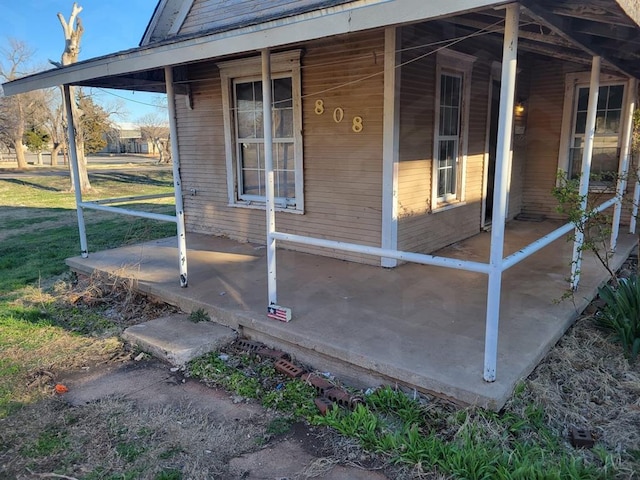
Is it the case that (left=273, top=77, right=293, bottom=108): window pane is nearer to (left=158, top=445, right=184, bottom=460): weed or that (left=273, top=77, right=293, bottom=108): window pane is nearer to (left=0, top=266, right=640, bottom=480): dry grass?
(left=0, top=266, right=640, bottom=480): dry grass

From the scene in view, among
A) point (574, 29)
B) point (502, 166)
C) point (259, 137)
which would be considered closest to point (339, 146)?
point (259, 137)

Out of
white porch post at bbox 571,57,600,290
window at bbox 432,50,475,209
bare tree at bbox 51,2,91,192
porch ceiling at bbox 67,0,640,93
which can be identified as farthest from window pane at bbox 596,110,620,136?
bare tree at bbox 51,2,91,192

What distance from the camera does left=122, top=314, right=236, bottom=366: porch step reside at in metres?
3.58

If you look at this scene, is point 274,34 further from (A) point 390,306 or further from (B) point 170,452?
(B) point 170,452

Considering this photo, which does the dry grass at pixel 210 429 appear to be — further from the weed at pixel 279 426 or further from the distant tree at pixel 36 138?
the distant tree at pixel 36 138

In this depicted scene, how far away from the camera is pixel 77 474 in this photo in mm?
2354

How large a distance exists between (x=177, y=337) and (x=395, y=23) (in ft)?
9.29

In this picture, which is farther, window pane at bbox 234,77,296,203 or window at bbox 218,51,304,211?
window pane at bbox 234,77,296,203

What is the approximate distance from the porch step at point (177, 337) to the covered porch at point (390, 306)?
6.3 inches

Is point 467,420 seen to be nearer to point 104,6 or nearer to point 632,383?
point 632,383

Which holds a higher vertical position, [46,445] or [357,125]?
[357,125]

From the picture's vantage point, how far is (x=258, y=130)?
20.4 feet

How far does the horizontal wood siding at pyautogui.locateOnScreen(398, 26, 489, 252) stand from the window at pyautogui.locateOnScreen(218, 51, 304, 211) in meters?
1.32

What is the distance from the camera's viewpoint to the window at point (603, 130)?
23.4 feet
